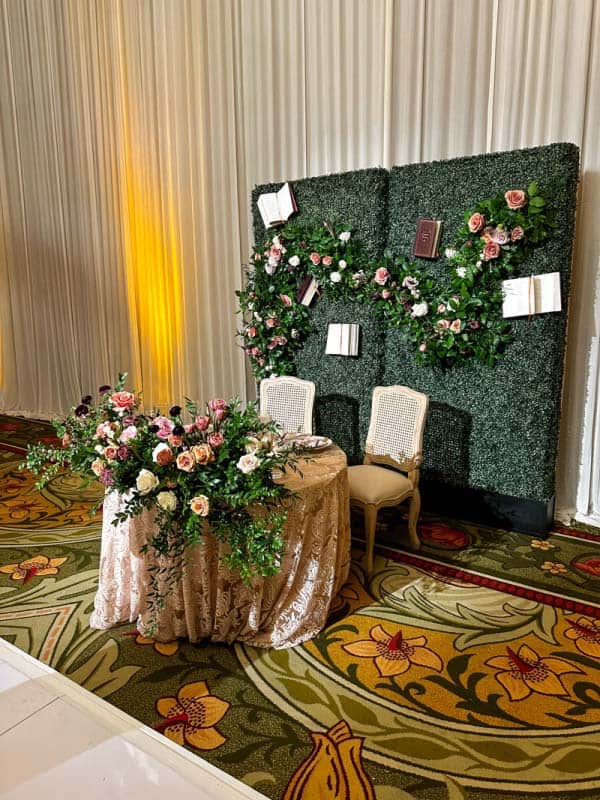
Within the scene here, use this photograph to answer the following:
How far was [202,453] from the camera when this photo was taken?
2295 millimetres

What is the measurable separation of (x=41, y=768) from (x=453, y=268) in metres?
3.21

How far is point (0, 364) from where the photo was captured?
7809 mm

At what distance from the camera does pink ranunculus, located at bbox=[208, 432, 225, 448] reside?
238 cm

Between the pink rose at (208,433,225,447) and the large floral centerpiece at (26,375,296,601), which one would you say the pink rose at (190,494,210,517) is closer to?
the large floral centerpiece at (26,375,296,601)

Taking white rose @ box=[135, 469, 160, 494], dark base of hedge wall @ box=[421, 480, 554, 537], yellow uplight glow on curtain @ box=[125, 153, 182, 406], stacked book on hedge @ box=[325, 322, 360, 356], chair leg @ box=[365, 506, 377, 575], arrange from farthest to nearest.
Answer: yellow uplight glow on curtain @ box=[125, 153, 182, 406] < stacked book on hedge @ box=[325, 322, 360, 356] < dark base of hedge wall @ box=[421, 480, 554, 537] < chair leg @ box=[365, 506, 377, 575] < white rose @ box=[135, 469, 160, 494]

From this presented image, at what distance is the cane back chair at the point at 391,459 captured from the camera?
3240 mm

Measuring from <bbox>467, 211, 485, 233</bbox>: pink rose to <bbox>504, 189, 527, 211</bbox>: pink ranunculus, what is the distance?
0.17 metres

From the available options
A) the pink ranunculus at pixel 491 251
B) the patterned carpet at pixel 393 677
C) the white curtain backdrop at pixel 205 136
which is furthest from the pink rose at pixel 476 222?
the patterned carpet at pixel 393 677

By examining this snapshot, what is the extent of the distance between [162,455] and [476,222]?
2344mm

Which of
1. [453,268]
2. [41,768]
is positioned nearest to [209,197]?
[453,268]

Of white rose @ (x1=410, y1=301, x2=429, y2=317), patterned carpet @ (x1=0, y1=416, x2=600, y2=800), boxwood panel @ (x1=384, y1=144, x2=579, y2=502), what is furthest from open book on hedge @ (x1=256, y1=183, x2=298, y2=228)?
patterned carpet @ (x1=0, y1=416, x2=600, y2=800)

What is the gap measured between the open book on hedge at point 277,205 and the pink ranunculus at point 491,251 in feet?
4.90

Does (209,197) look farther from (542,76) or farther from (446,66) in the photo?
(542,76)

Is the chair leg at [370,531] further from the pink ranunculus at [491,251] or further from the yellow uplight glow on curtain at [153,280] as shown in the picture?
the yellow uplight glow on curtain at [153,280]
